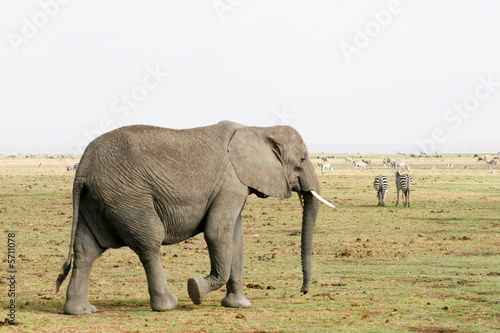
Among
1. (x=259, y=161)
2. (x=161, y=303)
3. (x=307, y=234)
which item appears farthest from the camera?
(x=307, y=234)

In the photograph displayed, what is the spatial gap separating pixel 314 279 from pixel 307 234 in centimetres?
233

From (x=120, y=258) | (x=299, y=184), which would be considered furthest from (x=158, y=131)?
(x=120, y=258)

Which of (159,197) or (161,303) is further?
(161,303)

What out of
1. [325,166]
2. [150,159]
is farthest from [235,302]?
[325,166]

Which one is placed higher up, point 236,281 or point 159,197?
point 159,197

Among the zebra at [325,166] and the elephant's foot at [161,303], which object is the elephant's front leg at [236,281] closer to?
the elephant's foot at [161,303]

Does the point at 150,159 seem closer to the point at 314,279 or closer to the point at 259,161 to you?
the point at 259,161

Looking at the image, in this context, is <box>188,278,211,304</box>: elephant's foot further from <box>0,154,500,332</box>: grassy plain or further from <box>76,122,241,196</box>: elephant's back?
<box>76,122,241,196</box>: elephant's back

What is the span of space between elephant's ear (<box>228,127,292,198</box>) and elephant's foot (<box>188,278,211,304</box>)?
1.43 meters

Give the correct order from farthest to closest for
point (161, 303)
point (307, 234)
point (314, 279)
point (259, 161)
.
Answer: point (314, 279)
point (307, 234)
point (259, 161)
point (161, 303)

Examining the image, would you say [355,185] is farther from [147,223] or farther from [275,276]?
[147,223]

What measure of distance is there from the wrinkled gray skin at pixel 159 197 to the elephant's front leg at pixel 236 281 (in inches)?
1.3

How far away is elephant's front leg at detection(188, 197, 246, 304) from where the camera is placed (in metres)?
9.09

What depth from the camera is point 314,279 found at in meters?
12.1
